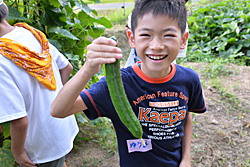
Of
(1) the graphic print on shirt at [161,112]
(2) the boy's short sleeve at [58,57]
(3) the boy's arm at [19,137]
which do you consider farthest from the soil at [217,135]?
(1) the graphic print on shirt at [161,112]

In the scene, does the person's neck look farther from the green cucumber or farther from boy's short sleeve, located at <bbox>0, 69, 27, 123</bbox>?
the green cucumber

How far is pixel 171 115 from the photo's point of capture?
134cm

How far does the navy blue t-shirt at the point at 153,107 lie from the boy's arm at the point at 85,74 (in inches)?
5.4

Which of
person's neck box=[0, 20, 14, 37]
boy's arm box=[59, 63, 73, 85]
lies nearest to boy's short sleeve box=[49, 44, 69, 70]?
boy's arm box=[59, 63, 73, 85]

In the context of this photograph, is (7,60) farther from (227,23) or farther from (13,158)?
(227,23)

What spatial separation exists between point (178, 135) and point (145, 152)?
0.79 ft

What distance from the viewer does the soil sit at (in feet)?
8.49

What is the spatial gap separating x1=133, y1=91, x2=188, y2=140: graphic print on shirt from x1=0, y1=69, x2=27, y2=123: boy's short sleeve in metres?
0.77

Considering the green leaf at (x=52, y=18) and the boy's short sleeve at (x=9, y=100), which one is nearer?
the boy's short sleeve at (x=9, y=100)

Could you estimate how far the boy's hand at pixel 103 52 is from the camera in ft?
2.88

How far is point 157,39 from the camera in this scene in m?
1.11

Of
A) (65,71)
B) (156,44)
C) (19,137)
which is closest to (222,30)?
(65,71)

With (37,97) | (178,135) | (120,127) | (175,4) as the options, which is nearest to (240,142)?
(178,135)

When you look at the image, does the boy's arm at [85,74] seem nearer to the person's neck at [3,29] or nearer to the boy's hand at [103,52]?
the boy's hand at [103,52]
